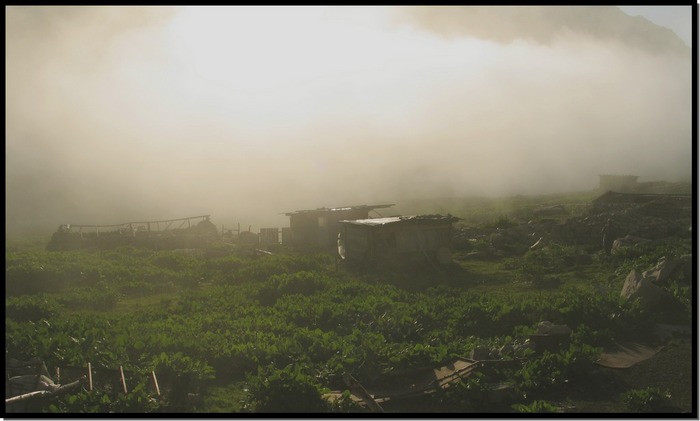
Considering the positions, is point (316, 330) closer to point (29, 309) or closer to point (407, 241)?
point (29, 309)

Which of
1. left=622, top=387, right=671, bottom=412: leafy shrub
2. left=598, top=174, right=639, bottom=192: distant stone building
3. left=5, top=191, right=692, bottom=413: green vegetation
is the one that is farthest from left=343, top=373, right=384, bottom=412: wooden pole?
left=598, top=174, right=639, bottom=192: distant stone building

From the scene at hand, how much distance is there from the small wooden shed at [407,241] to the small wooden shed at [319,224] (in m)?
8.30

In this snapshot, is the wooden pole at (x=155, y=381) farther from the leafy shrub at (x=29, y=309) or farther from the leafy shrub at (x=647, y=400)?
the leafy shrub at (x=647, y=400)

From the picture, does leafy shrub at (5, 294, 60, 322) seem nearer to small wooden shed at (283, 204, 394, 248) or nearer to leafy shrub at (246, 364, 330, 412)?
leafy shrub at (246, 364, 330, 412)

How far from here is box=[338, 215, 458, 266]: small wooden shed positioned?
26984 mm

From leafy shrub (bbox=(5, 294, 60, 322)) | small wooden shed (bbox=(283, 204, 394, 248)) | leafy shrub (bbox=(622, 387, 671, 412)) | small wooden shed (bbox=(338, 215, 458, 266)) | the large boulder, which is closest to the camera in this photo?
leafy shrub (bbox=(622, 387, 671, 412))

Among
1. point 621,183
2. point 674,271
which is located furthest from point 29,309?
point 621,183

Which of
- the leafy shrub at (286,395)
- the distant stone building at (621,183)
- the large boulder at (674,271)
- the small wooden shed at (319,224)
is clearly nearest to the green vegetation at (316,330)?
the leafy shrub at (286,395)

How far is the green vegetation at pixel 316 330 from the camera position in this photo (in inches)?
460

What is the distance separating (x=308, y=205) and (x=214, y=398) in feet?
187

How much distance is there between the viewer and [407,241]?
1066 inches

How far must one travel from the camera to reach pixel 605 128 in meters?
96.4

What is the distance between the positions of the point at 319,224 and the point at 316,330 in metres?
22.5

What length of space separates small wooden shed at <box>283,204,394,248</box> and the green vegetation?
11.4 meters
